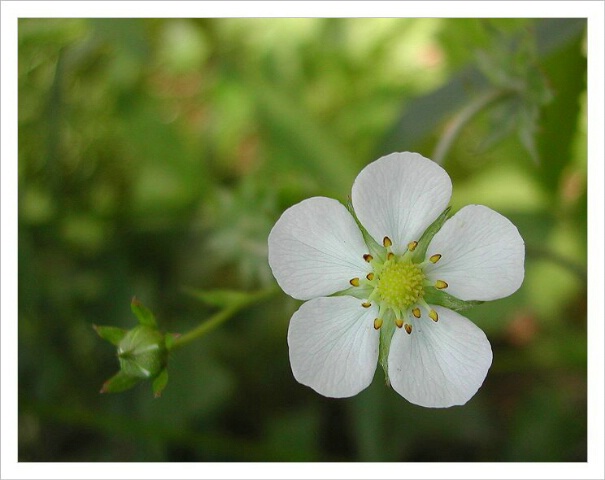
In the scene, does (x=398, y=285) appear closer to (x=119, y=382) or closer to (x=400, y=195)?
(x=400, y=195)

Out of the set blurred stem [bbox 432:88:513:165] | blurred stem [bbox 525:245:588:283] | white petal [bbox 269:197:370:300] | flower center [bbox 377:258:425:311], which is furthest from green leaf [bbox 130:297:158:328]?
blurred stem [bbox 525:245:588:283]

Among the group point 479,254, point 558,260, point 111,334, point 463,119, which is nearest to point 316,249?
point 479,254

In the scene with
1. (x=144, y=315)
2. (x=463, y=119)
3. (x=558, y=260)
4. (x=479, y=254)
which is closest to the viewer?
(x=479, y=254)

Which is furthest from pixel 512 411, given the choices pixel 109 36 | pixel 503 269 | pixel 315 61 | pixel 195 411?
pixel 109 36

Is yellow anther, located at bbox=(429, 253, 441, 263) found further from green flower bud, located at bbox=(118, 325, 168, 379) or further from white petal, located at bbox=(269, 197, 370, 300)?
green flower bud, located at bbox=(118, 325, 168, 379)

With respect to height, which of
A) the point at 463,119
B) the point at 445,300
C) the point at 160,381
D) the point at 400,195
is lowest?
the point at 160,381

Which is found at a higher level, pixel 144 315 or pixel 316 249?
pixel 316 249

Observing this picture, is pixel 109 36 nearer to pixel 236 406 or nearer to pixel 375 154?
pixel 375 154
